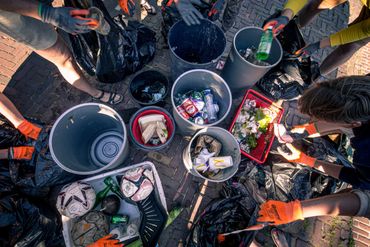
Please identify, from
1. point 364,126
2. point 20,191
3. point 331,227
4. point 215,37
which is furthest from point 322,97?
point 20,191

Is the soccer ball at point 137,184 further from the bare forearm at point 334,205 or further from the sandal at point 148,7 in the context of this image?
the sandal at point 148,7

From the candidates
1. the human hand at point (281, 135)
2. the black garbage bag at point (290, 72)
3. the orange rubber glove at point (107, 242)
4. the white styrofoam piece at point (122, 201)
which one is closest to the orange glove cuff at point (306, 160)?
the human hand at point (281, 135)

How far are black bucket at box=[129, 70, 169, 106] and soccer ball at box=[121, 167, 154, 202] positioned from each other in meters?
0.96

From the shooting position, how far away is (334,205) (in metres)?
1.90

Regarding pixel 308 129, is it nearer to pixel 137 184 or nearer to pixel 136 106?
pixel 137 184

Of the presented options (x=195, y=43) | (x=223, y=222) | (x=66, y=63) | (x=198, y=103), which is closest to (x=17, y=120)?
(x=66, y=63)

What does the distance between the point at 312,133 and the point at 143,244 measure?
2141 millimetres

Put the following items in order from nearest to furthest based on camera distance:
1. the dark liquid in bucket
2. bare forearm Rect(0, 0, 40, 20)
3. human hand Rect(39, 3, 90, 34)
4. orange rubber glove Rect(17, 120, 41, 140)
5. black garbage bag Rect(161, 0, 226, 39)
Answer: bare forearm Rect(0, 0, 40, 20)
human hand Rect(39, 3, 90, 34)
orange rubber glove Rect(17, 120, 41, 140)
black garbage bag Rect(161, 0, 226, 39)
the dark liquid in bucket

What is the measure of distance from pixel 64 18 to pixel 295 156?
2.67 m

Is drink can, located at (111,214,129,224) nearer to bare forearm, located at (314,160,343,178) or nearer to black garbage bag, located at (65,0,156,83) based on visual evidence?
black garbage bag, located at (65,0,156,83)

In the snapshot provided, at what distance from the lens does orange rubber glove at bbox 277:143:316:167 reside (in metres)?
2.43

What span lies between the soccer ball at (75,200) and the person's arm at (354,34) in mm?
2977

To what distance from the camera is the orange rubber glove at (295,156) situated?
2.43 metres

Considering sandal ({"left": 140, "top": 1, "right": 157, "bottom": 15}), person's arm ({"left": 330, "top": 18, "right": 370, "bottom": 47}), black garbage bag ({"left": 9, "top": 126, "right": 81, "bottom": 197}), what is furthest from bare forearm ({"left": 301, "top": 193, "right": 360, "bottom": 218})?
sandal ({"left": 140, "top": 1, "right": 157, "bottom": 15})
